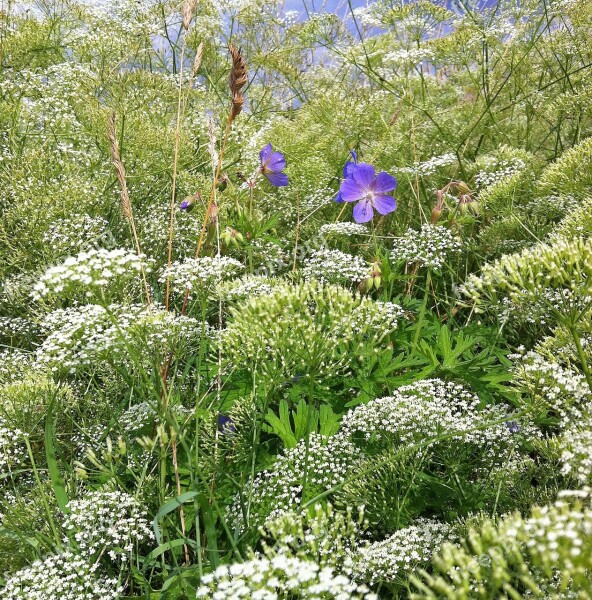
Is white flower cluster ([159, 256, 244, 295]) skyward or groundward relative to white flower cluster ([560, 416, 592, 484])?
skyward

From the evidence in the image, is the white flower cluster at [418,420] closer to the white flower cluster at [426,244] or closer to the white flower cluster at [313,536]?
the white flower cluster at [313,536]

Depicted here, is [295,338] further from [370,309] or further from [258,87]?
[258,87]

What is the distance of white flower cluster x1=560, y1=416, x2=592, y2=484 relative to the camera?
4.91 ft

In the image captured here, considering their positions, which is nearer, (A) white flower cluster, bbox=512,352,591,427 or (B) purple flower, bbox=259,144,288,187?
(A) white flower cluster, bbox=512,352,591,427

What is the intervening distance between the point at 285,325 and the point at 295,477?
698 millimetres

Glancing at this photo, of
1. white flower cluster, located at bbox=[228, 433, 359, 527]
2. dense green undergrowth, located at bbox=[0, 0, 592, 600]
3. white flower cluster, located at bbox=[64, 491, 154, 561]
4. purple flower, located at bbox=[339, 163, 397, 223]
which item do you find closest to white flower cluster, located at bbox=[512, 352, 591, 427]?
dense green undergrowth, located at bbox=[0, 0, 592, 600]

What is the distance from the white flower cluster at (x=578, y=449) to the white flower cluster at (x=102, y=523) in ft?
4.80

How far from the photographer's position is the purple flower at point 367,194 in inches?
147

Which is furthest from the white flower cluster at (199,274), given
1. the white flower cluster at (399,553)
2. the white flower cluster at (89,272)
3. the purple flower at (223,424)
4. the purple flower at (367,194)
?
the purple flower at (367,194)

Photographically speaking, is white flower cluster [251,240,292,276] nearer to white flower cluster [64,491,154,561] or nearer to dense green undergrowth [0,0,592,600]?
dense green undergrowth [0,0,592,600]

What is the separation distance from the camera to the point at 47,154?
13.6 feet

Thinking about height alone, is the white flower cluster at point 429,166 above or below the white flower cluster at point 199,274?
above

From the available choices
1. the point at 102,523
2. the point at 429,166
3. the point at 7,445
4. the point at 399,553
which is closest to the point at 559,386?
the point at 399,553

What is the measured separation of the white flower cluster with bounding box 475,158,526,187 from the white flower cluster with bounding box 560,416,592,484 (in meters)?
2.08
